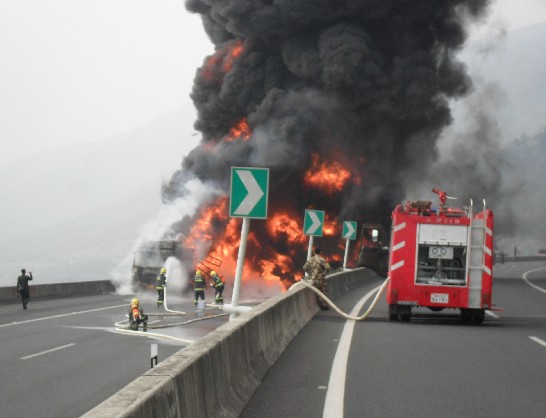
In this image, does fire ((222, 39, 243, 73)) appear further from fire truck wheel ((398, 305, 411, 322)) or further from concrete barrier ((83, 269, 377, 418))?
concrete barrier ((83, 269, 377, 418))

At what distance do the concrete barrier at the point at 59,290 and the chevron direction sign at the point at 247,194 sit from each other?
21.5 metres

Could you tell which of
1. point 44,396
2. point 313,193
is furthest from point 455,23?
point 44,396

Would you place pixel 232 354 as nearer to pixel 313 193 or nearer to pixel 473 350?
pixel 473 350

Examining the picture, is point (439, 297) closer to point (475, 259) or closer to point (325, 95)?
point (475, 259)

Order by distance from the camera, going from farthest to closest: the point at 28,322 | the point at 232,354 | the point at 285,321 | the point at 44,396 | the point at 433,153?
the point at 433,153 < the point at 28,322 < the point at 285,321 < the point at 44,396 < the point at 232,354

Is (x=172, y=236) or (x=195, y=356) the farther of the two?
(x=172, y=236)

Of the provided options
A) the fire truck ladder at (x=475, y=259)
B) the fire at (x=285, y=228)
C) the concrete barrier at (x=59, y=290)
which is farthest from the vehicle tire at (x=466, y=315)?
the fire at (x=285, y=228)

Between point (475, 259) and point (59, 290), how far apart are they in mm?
25613

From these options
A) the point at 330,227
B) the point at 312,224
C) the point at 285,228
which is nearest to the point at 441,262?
the point at 312,224

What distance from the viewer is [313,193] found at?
60.2m

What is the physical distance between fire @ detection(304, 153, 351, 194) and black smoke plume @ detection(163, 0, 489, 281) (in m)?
0.38

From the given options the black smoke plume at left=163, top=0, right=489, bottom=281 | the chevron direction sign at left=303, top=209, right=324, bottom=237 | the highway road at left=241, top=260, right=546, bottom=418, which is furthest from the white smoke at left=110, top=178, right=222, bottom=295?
the highway road at left=241, top=260, right=546, bottom=418

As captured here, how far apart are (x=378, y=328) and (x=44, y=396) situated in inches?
318

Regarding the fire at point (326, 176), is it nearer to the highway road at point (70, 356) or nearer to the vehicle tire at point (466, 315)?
the highway road at point (70, 356)
